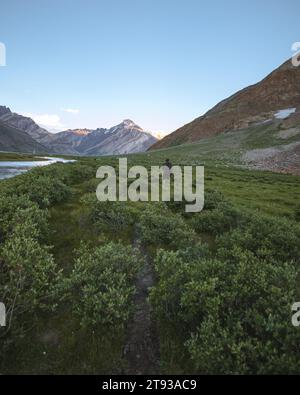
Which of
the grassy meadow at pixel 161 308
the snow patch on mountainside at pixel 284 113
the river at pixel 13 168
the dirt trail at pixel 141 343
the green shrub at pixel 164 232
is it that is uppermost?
the snow patch on mountainside at pixel 284 113

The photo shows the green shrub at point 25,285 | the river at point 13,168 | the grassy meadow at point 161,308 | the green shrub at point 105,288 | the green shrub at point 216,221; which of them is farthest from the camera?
the river at point 13,168

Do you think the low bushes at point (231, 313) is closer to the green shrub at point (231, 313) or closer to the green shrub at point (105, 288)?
the green shrub at point (231, 313)

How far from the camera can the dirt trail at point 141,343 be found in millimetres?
8188

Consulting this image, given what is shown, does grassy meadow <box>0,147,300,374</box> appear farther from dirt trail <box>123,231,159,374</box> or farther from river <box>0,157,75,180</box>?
river <box>0,157,75,180</box>

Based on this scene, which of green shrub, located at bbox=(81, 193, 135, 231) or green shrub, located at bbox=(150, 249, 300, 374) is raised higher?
green shrub, located at bbox=(81, 193, 135, 231)

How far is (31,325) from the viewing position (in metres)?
9.55

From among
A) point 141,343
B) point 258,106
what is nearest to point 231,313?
point 141,343

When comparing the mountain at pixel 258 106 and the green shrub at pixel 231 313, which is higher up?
the mountain at pixel 258 106

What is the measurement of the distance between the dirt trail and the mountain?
148 meters

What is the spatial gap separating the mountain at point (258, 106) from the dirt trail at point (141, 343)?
148 m

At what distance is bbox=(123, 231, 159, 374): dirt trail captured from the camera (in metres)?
8.19

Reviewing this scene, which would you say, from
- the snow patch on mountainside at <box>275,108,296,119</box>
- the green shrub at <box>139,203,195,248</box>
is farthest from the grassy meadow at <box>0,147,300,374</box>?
the snow patch on mountainside at <box>275,108,296,119</box>

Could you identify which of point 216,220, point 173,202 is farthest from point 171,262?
point 173,202

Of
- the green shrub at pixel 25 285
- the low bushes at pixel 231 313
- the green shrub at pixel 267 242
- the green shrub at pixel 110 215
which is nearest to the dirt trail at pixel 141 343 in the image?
the low bushes at pixel 231 313
